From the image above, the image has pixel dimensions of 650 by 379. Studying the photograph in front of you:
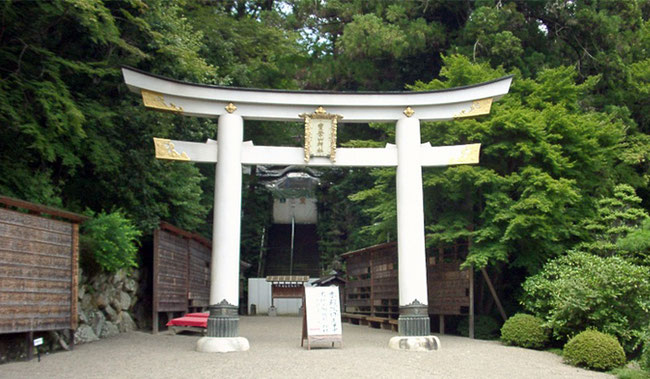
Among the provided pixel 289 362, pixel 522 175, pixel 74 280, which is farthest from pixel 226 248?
pixel 522 175

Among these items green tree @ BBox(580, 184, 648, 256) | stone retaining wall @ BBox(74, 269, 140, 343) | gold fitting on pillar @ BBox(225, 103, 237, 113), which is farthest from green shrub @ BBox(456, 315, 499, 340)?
stone retaining wall @ BBox(74, 269, 140, 343)

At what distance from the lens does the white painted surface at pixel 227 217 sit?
38.8ft

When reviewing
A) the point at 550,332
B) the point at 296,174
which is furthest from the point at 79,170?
the point at 296,174

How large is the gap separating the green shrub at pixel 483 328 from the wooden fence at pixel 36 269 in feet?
29.6

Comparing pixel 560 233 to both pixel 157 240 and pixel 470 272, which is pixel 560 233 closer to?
pixel 470 272

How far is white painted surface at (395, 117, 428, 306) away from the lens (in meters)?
12.3

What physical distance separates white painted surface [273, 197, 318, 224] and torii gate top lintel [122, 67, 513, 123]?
78.0ft

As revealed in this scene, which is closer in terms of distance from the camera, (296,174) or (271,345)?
(271,345)

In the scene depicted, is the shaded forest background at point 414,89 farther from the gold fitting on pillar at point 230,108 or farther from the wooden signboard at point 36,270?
the gold fitting on pillar at point 230,108

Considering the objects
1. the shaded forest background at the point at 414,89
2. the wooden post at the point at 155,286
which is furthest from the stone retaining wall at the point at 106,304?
the shaded forest background at the point at 414,89

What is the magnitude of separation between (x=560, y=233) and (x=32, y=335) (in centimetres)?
1093

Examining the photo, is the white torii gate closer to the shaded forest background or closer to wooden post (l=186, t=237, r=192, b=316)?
the shaded forest background

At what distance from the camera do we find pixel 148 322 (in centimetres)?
1638

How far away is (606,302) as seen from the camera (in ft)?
37.1
